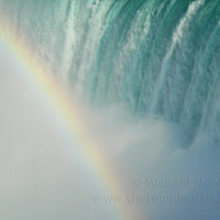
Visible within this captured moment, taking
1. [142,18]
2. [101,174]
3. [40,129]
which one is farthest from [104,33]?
[101,174]

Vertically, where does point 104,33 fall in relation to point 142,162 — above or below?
above

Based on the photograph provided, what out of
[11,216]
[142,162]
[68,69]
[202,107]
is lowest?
[11,216]

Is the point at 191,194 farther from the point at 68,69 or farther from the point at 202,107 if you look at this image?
the point at 68,69

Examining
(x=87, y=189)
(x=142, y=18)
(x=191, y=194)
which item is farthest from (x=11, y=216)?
(x=142, y=18)

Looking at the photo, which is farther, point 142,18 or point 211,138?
point 142,18

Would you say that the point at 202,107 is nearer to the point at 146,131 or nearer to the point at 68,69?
the point at 146,131

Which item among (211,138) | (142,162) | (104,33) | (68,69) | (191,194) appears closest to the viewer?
(191,194)

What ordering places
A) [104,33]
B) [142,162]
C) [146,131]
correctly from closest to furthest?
[142,162] < [146,131] < [104,33]
